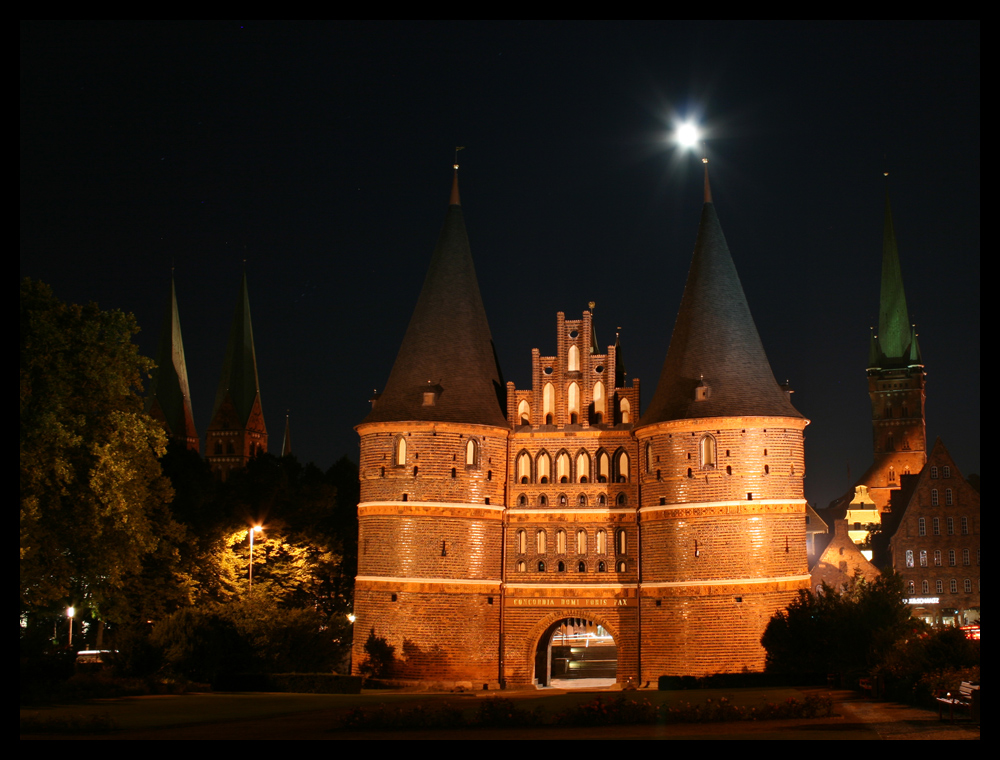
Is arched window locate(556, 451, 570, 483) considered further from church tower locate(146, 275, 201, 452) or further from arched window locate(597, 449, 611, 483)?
church tower locate(146, 275, 201, 452)

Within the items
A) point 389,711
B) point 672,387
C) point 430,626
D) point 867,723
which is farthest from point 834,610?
point 389,711

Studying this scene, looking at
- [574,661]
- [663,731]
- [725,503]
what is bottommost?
[574,661]

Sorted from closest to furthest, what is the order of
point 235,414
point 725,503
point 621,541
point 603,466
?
1. point 725,503
2. point 621,541
3. point 603,466
4. point 235,414

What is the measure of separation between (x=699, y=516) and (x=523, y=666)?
8.87 meters

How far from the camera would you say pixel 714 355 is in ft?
159

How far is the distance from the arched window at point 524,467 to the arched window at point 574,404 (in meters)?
2.29

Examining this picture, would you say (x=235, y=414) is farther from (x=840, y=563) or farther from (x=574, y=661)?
(x=840, y=563)

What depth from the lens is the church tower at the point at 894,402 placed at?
12644 cm

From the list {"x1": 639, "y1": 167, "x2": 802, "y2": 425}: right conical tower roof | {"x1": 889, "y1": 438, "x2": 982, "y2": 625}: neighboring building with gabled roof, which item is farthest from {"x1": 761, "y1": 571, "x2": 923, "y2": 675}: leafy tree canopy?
{"x1": 889, "y1": 438, "x2": 982, "y2": 625}: neighboring building with gabled roof

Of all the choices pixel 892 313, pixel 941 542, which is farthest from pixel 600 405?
pixel 892 313

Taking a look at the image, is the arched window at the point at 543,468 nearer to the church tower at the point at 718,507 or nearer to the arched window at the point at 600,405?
the arched window at the point at 600,405

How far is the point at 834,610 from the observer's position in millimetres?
43250

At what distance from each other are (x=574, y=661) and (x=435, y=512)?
32.7 meters

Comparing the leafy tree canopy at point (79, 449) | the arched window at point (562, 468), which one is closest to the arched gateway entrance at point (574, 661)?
the arched window at point (562, 468)
